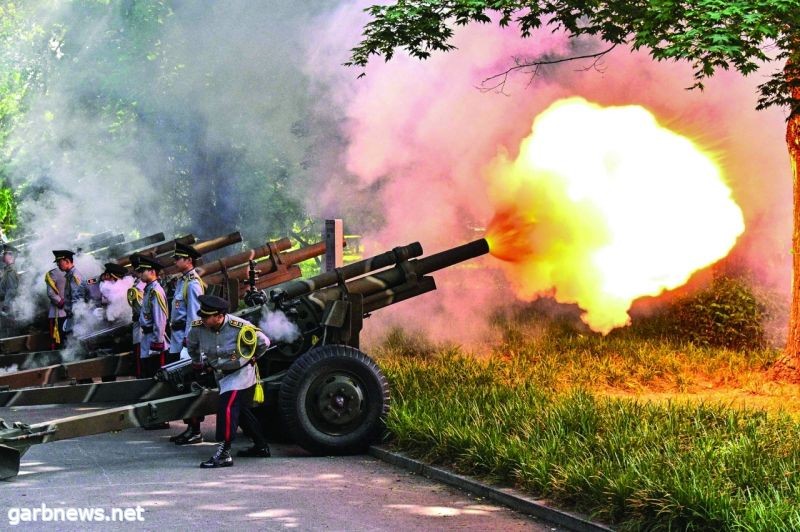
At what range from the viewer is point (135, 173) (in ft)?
90.6

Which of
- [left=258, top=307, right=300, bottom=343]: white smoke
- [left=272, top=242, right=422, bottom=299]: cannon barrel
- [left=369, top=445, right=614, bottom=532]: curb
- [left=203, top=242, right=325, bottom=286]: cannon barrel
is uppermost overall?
[left=203, top=242, right=325, bottom=286]: cannon barrel

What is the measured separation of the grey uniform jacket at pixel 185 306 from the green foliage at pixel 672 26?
2.91m

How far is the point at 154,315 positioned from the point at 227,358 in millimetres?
3537

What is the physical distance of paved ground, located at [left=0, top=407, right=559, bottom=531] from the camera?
8508 mm

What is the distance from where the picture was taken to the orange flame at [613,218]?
15.5 m

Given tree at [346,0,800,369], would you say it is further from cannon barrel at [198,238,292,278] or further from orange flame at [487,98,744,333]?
cannon barrel at [198,238,292,278]

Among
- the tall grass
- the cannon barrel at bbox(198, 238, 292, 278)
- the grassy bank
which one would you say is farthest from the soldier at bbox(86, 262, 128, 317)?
the grassy bank

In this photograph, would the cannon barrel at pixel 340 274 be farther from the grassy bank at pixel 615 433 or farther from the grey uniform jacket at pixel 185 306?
the grassy bank at pixel 615 433

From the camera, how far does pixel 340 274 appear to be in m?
13.0

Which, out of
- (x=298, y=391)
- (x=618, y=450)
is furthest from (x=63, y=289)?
(x=618, y=450)

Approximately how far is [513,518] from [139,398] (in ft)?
15.6

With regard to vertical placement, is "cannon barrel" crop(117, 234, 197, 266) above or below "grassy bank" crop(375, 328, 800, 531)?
above

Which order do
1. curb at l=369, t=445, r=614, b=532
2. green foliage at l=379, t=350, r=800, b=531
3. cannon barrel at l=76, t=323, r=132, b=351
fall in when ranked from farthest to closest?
cannon barrel at l=76, t=323, r=132, b=351, curb at l=369, t=445, r=614, b=532, green foliage at l=379, t=350, r=800, b=531

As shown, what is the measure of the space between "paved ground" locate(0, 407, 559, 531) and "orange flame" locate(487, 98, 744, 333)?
16.3 feet
